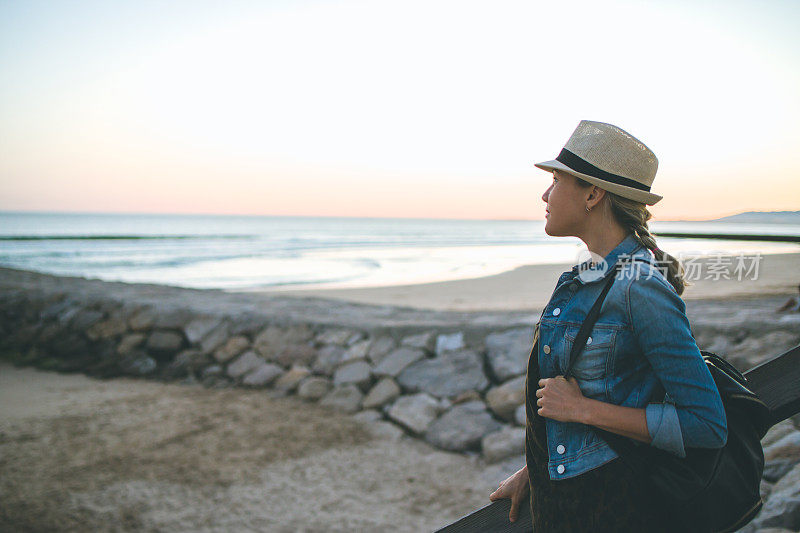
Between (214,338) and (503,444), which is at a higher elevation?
(214,338)

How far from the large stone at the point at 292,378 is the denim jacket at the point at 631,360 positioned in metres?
5.03

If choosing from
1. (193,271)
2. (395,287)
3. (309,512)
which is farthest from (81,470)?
(193,271)

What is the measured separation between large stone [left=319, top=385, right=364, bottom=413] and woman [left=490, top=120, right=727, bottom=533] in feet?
14.1

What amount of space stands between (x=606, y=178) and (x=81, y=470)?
4.71 meters

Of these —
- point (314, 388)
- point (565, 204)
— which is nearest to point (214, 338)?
point (314, 388)

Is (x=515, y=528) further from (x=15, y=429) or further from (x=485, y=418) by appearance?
(x=15, y=429)

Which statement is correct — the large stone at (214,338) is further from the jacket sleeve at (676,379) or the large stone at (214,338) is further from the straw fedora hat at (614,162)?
the jacket sleeve at (676,379)

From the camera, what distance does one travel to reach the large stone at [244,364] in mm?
6266

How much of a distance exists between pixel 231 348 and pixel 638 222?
6.04m

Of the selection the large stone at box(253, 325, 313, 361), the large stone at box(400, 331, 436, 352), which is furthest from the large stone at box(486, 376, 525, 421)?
the large stone at box(253, 325, 313, 361)

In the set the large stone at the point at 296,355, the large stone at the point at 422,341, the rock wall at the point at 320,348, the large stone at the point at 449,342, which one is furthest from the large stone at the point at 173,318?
the large stone at the point at 449,342

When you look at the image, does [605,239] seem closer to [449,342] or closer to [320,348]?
[449,342]

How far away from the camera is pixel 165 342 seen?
680cm

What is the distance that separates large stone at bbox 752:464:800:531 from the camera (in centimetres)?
249
